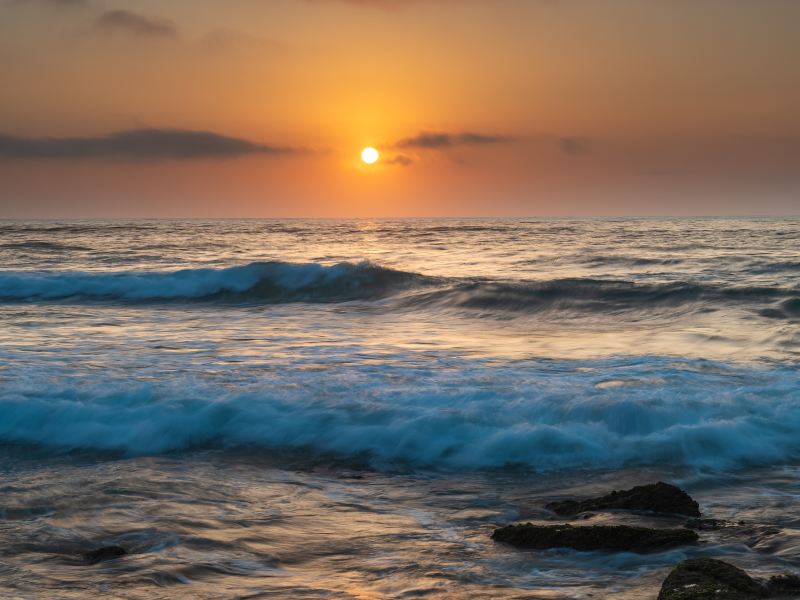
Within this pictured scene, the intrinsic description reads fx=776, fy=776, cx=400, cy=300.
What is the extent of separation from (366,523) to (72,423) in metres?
4.04

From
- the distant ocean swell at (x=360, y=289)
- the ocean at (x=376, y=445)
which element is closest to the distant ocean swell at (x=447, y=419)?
the ocean at (x=376, y=445)

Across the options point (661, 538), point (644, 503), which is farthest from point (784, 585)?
point (644, 503)

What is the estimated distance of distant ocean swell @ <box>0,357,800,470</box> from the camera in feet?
22.9

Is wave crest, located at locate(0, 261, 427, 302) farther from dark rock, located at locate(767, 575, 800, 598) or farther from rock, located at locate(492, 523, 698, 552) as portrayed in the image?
dark rock, located at locate(767, 575, 800, 598)

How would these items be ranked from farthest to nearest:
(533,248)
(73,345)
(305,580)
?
(533,248)
(73,345)
(305,580)

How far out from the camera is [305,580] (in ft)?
13.8

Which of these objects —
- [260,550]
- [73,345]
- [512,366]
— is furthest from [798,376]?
[73,345]

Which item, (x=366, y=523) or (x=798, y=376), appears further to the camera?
(x=798, y=376)

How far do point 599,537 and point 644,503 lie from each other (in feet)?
2.66

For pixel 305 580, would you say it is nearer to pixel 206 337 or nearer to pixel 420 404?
pixel 420 404

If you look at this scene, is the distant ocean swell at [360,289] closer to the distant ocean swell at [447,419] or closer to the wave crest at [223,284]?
the wave crest at [223,284]

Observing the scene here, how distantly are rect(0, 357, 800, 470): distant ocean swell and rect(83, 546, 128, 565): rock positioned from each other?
2718 mm

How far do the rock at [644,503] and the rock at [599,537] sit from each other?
508mm

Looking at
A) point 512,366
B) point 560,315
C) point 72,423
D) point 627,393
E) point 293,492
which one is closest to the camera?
point 293,492
